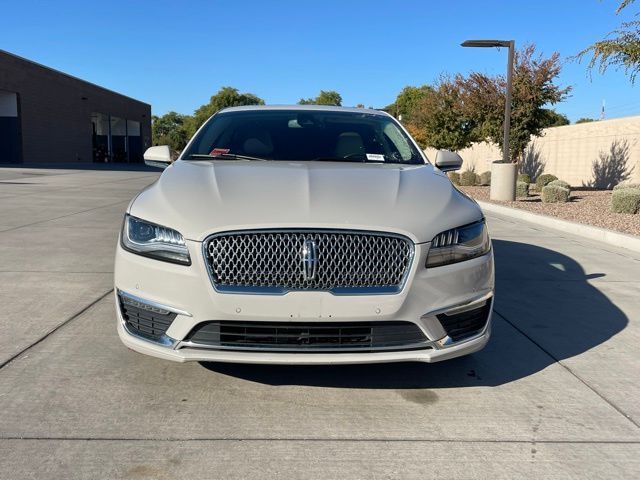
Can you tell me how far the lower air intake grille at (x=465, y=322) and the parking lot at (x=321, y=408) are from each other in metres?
0.41

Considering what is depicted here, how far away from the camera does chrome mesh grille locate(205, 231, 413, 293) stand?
9.70 feet

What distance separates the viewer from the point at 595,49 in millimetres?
11398

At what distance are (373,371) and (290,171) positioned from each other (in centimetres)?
138

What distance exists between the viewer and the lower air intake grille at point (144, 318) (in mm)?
3068

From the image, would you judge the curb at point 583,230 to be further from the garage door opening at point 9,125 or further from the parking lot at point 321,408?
the garage door opening at point 9,125

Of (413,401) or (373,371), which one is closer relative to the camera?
(413,401)

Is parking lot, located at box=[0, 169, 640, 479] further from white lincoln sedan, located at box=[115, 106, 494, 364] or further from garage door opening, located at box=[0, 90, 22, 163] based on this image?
garage door opening, located at box=[0, 90, 22, 163]

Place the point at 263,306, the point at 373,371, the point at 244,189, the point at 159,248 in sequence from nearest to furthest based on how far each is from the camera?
the point at 263,306
the point at 159,248
the point at 244,189
the point at 373,371

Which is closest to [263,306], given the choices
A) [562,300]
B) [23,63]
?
[562,300]

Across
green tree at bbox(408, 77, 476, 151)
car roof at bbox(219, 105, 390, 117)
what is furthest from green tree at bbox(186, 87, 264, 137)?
car roof at bbox(219, 105, 390, 117)

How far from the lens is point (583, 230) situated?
10.6 metres

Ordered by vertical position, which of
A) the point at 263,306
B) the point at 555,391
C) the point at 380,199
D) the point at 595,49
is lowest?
the point at 555,391

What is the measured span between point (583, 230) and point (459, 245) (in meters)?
8.40

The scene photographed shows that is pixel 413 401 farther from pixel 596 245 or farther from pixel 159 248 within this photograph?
pixel 596 245
